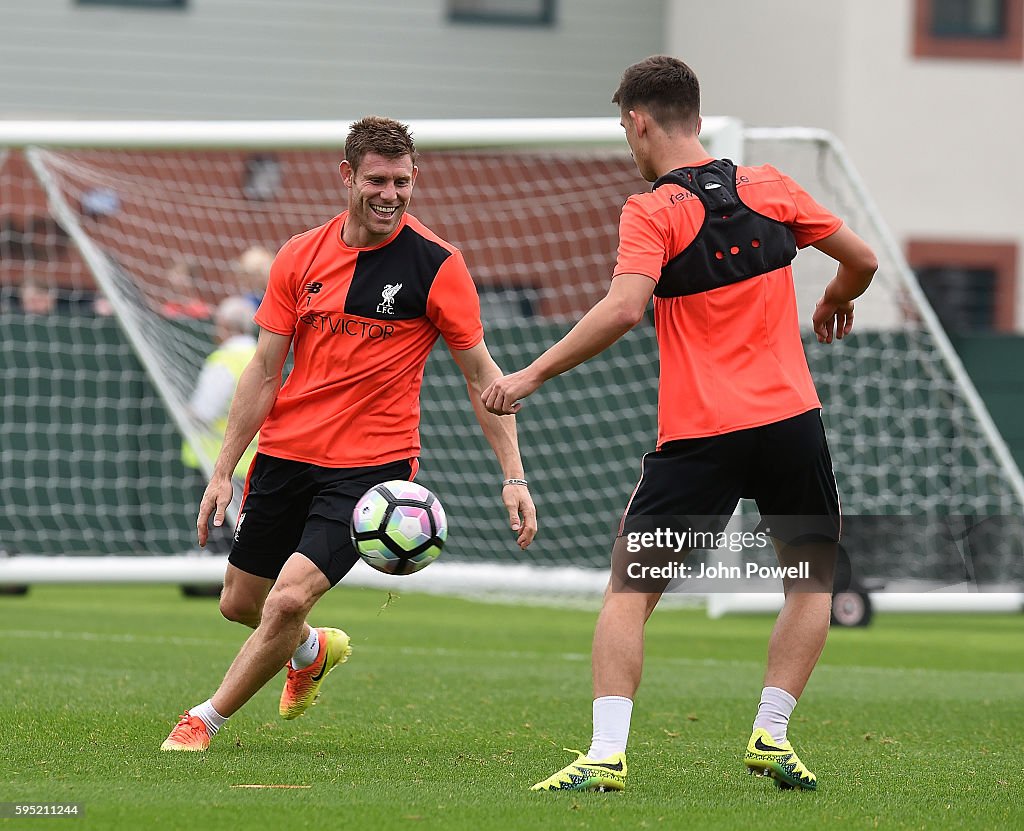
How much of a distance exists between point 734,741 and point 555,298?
1036 cm

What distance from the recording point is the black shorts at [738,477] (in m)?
5.41

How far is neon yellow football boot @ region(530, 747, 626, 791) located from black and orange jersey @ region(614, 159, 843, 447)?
1023 millimetres

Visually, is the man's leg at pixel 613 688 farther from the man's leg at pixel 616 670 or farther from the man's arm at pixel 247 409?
the man's arm at pixel 247 409

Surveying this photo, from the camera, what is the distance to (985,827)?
16.3 ft

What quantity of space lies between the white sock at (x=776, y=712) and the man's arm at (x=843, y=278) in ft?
4.40

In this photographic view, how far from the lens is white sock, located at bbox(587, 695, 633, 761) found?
17.3ft

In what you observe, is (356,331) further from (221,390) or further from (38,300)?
(38,300)

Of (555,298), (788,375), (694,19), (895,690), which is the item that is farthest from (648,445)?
(788,375)

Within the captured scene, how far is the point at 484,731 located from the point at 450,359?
8.75m

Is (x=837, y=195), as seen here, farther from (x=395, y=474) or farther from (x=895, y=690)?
(x=395, y=474)

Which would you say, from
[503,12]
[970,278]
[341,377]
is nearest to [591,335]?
[341,377]

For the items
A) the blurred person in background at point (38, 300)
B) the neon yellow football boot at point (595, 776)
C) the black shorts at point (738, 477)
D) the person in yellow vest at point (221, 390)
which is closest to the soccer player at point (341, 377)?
the black shorts at point (738, 477)

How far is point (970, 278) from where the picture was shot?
19797 millimetres

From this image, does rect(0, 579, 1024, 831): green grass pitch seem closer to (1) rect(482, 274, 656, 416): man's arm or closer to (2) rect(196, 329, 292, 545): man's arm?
(2) rect(196, 329, 292, 545): man's arm
